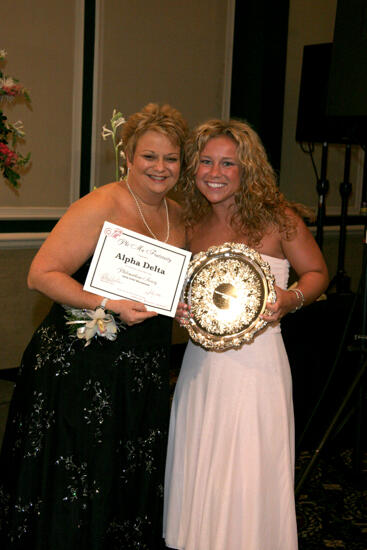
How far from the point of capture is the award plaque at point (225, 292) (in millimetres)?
2373

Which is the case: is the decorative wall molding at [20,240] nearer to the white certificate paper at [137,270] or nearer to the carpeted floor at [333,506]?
the carpeted floor at [333,506]

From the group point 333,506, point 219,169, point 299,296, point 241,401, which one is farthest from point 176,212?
point 333,506

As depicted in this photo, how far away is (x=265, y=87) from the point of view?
18.9 feet

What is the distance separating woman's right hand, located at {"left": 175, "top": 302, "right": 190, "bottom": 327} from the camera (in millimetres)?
2356

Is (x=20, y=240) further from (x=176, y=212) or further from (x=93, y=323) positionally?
(x=93, y=323)

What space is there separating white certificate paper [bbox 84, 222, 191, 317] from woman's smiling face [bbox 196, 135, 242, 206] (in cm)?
33

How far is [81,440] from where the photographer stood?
2334 millimetres

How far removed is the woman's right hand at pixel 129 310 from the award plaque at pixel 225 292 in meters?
0.23

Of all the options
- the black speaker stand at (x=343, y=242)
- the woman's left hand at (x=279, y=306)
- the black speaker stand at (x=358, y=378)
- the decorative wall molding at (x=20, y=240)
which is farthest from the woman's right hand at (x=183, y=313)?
the black speaker stand at (x=343, y=242)

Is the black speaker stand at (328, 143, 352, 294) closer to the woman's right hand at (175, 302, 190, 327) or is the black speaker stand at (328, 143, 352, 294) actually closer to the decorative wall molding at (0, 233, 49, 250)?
the decorative wall molding at (0, 233, 49, 250)

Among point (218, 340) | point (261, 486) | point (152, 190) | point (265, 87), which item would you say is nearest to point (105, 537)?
point (261, 486)

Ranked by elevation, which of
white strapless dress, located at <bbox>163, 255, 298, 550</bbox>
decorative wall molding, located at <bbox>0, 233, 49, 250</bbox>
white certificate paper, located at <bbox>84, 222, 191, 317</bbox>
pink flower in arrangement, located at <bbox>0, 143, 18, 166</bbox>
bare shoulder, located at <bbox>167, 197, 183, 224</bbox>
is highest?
pink flower in arrangement, located at <bbox>0, 143, 18, 166</bbox>

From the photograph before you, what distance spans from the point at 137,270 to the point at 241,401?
62cm

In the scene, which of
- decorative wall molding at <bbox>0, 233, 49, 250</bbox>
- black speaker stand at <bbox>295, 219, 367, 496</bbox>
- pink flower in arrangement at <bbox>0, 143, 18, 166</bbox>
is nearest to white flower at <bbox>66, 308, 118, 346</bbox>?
pink flower in arrangement at <bbox>0, 143, 18, 166</bbox>
